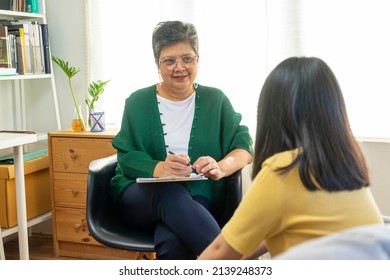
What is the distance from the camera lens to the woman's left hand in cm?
153

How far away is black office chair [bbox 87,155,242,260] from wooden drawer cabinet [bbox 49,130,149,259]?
2.05 ft

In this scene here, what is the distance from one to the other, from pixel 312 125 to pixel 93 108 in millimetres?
1683

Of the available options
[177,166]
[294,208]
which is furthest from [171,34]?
[294,208]

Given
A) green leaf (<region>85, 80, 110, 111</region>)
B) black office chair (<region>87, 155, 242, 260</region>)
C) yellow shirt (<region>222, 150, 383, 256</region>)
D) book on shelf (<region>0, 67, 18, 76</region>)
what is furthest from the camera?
green leaf (<region>85, 80, 110, 111</region>)

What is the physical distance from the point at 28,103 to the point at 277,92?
2.13 metres

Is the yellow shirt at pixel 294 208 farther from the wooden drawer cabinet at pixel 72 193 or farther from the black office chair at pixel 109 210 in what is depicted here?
the wooden drawer cabinet at pixel 72 193

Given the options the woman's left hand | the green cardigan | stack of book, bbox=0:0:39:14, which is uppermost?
stack of book, bbox=0:0:39:14

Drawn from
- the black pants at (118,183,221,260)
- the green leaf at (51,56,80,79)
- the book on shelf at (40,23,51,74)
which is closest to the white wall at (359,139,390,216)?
the black pants at (118,183,221,260)

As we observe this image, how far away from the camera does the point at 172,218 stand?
4.88ft

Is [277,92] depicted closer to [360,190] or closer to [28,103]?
[360,190]

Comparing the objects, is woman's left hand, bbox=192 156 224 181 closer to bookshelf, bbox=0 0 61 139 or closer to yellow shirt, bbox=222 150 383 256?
yellow shirt, bbox=222 150 383 256

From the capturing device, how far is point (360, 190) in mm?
920

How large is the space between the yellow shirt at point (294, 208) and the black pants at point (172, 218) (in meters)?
0.53
